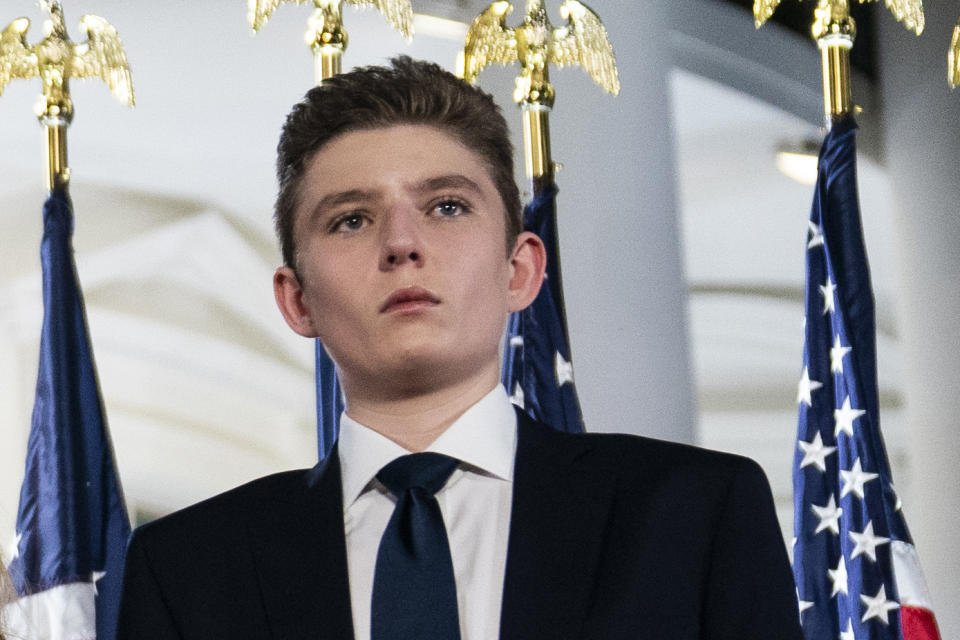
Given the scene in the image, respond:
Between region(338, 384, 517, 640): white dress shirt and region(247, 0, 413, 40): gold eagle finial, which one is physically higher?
region(247, 0, 413, 40): gold eagle finial

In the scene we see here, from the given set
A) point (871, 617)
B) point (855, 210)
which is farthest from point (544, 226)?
point (871, 617)

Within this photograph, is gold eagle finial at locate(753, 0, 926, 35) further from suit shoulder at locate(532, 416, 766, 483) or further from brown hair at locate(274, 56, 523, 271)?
suit shoulder at locate(532, 416, 766, 483)

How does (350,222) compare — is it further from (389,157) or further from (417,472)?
(417,472)

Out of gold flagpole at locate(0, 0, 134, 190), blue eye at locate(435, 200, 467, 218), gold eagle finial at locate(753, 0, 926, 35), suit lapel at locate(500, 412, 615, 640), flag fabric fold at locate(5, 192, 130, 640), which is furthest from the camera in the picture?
gold eagle finial at locate(753, 0, 926, 35)

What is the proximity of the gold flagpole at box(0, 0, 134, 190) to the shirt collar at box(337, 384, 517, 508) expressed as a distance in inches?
74.7

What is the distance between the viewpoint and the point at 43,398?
317cm

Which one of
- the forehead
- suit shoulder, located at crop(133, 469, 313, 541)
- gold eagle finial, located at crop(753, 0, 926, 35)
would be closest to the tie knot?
suit shoulder, located at crop(133, 469, 313, 541)

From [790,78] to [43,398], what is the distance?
2.61m

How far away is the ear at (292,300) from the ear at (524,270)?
0.86ft

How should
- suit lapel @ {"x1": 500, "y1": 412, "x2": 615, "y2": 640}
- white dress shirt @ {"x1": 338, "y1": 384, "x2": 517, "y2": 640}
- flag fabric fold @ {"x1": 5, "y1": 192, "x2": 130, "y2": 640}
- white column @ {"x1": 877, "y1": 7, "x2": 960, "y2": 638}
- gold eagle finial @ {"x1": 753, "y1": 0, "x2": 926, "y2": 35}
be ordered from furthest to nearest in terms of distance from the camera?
white column @ {"x1": 877, "y1": 7, "x2": 960, "y2": 638} → gold eagle finial @ {"x1": 753, "y1": 0, "x2": 926, "y2": 35} → flag fabric fold @ {"x1": 5, "y1": 192, "x2": 130, "y2": 640} → white dress shirt @ {"x1": 338, "y1": 384, "x2": 517, "y2": 640} → suit lapel @ {"x1": 500, "y1": 412, "x2": 615, "y2": 640}

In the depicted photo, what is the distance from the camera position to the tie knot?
159 cm

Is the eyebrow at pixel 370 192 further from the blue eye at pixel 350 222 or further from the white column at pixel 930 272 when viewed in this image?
the white column at pixel 930 272

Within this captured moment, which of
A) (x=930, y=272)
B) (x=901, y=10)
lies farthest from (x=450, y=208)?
(x=930, y=272)

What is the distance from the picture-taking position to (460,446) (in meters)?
1.61
